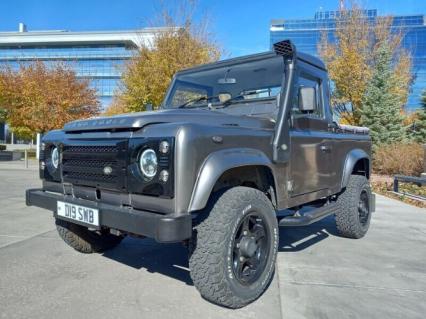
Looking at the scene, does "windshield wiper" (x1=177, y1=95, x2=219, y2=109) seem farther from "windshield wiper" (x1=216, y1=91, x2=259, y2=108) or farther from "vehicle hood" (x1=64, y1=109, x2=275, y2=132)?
"vehicle hood" (x1=64, y1=109, x2=275, y2=132)

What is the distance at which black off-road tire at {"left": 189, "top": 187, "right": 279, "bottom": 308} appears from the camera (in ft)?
8.88

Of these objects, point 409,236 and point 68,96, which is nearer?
point 409,236

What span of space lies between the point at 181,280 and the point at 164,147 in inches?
59.6

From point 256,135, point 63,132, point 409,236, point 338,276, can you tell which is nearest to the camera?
point 256,135

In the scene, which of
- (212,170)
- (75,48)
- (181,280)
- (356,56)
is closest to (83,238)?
(181,280)

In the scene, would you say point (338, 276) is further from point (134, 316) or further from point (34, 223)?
point (34, 223)

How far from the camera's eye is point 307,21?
92438mm

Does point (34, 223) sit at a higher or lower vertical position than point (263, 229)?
lower

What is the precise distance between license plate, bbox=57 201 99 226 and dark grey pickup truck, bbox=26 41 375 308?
0.01m

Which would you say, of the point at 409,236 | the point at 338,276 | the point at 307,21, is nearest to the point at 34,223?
the point at 338,276

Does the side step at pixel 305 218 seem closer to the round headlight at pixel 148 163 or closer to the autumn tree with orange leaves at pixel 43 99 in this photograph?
the round headlight at pixel 148 163

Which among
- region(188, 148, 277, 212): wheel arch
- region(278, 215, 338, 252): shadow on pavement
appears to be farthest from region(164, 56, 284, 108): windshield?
region(278, 215, 338, 252): shadow on pavement

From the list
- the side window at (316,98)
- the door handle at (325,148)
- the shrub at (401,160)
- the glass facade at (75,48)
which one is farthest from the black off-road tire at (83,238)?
the glass facade at (75,48)

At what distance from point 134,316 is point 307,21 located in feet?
325
